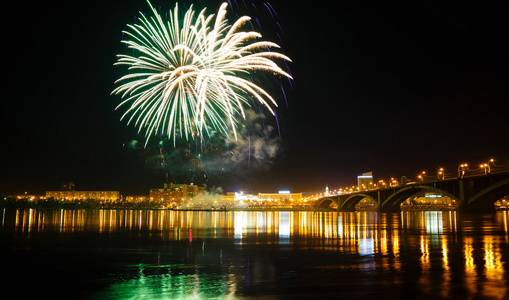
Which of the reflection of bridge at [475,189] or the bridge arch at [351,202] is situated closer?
the reflection of bridge at [475,189]

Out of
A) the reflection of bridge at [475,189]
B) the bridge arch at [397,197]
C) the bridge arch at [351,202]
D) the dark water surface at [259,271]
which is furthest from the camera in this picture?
the bridge arch at [351,202]

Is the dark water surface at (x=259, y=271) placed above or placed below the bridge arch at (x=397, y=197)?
below

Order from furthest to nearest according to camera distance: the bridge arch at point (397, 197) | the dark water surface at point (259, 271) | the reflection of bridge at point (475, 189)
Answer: the bridge arch at point (397, 197) < the reflection of bridge at point (475, 189) < the dark water surface at point (259, 271)

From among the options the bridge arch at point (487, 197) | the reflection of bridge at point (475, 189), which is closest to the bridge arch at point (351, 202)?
the reflection of bridge at point (475, 189)

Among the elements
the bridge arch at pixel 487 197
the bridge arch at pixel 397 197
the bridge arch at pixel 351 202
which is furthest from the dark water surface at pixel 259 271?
the bridge arch at pixel 351 202

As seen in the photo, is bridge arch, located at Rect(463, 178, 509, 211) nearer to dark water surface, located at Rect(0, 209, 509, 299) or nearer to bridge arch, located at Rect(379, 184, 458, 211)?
bridge arch, located at Rect(379, 184, 458, 211)

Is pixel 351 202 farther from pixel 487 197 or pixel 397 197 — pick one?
pixel 487 197

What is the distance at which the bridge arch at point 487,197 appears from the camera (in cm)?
7385

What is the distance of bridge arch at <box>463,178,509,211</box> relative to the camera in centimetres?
7385

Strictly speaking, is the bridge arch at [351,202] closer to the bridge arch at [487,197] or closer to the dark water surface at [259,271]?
the bridge arch at [487,197]

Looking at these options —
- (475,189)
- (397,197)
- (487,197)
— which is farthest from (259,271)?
(397,197)

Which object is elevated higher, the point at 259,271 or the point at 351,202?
the point at 351,202

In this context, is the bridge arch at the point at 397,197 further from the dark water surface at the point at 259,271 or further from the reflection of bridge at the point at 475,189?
the dark water surface at the point at 259,271

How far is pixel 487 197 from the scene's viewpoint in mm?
78062
